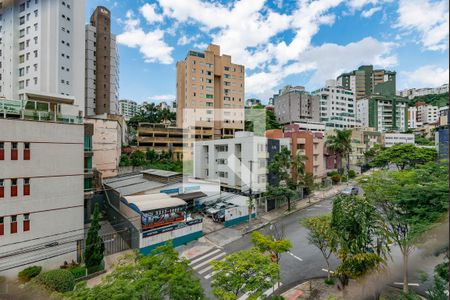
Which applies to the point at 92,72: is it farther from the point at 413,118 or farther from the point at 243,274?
the point at 413,118

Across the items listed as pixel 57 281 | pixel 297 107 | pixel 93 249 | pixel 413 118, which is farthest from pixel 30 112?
pixel 413 118

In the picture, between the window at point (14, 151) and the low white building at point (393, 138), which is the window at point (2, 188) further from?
the low white building at point (393, 138)

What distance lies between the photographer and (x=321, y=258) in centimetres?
1131

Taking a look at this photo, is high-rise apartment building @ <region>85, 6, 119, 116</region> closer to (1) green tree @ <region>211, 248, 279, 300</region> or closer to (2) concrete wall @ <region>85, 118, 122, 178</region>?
(2) concrete wall @ <region>85, 118, 122, 178</region>

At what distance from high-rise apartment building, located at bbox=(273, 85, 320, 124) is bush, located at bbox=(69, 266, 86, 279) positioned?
43.9m

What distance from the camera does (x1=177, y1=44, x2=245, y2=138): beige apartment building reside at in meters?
39.4

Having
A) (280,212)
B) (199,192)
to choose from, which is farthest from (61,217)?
(280,212)

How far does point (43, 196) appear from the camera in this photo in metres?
10.4

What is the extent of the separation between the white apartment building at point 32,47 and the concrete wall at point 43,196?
668 inches

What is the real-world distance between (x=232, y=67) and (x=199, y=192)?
3058 centimetres

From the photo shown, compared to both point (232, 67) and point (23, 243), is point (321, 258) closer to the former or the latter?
point (23, 243)

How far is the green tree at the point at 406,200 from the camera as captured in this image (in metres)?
6.69

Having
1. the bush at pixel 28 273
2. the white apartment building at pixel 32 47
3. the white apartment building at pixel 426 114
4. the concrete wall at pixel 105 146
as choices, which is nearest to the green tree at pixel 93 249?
the bush at pixel 28 273

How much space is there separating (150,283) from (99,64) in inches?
1602
